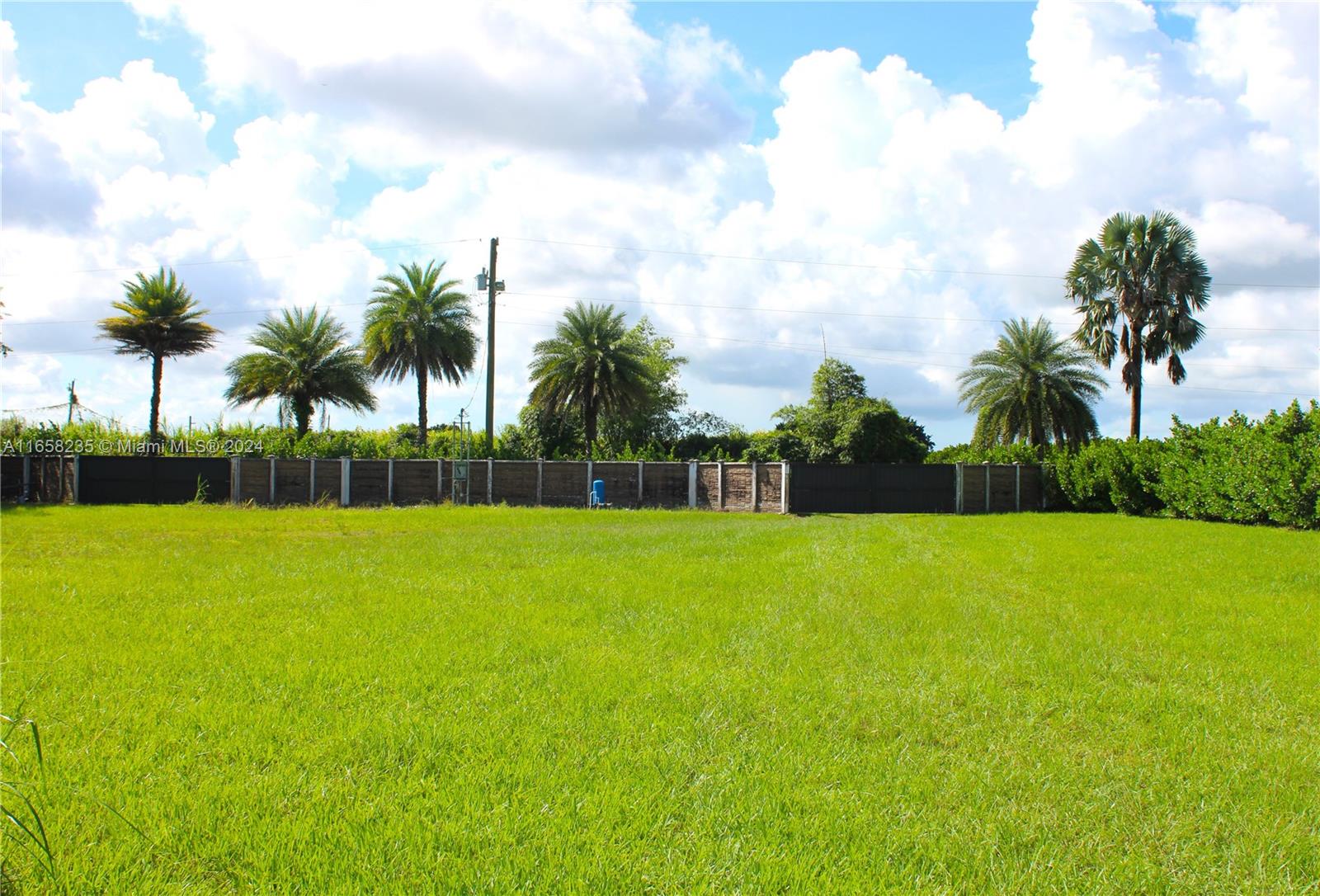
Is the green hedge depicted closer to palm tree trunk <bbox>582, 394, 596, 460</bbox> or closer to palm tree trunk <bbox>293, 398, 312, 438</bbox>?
palm tree trunk <bbox>582, 394, 596, 460</bbox>

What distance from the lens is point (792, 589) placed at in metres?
9.60

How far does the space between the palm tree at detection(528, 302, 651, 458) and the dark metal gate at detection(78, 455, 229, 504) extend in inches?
472

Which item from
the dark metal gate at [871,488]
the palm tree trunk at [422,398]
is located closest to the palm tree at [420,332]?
the palm tree trunk at [422,398]

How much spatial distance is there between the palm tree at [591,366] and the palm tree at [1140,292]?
16658 mm

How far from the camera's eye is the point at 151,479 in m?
29.5

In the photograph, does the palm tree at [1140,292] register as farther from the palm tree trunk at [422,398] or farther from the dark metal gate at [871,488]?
the palm tree trunk at [422,398]

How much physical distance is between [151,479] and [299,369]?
782cm

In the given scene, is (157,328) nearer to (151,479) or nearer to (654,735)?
(151,479)

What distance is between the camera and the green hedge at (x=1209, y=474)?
61.7 ft

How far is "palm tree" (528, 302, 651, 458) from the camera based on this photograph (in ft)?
112

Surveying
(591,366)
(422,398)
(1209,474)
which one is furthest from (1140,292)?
(422,398)

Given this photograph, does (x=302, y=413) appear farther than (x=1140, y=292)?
Yes

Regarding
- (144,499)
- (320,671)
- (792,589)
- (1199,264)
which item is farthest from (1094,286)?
(144,499)

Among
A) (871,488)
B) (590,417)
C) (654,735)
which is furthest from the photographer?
(590,417)
